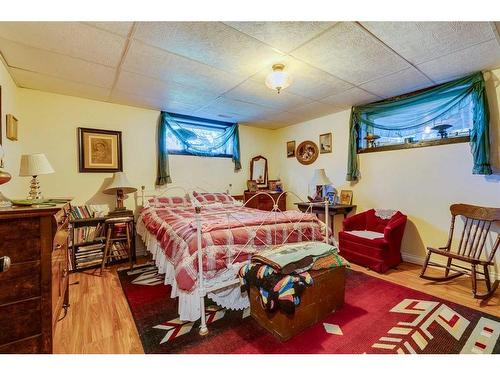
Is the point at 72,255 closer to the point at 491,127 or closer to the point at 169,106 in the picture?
the point at 169,106

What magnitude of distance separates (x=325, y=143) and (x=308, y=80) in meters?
1.79

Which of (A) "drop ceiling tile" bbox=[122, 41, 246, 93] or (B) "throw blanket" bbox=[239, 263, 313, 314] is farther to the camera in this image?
(A) "drop ceiling tile" bbox=[122, 41, 246, 93]

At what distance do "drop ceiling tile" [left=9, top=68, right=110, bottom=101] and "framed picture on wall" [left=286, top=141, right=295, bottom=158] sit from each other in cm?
345

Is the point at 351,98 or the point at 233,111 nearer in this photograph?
the point at 351,98

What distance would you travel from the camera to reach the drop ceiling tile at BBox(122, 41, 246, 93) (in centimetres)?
226

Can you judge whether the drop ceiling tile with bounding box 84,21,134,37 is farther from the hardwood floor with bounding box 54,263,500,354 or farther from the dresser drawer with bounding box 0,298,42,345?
the hardwood floor with bounding box 54,263,500,354

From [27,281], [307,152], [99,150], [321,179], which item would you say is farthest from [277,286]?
[307,152]

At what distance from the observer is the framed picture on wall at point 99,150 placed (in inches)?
136

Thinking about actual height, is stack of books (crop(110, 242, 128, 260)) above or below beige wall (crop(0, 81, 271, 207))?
below

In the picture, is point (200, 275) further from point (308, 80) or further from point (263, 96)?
point (263, 96)

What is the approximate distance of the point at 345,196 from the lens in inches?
164

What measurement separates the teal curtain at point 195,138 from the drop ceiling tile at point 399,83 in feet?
8.65

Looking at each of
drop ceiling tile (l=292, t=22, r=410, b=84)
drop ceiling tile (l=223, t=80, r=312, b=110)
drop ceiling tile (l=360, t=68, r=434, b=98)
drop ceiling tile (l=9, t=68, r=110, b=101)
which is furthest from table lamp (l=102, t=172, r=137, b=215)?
drop ceiling tile (l=360, t=68, r=434, b=98)

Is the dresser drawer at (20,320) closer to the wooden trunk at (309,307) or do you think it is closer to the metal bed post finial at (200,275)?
the metal bed post finial at (200,275)
